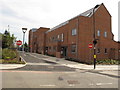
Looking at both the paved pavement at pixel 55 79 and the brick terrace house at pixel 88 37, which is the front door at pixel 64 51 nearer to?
the brick terrace house at pixel 88 37

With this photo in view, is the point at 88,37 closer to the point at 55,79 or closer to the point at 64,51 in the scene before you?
the point at 64,51

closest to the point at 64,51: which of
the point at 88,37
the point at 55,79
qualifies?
the point at 88,37

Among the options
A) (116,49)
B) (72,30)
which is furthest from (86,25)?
(116,49)

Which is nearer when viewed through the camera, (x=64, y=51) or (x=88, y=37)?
(x=88, y=37)

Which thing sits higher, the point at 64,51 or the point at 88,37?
the point at 88,37

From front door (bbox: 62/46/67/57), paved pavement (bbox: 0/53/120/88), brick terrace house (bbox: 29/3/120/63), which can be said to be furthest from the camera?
front door (bbox: 62/46/67/57)

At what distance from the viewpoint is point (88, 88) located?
26.7 feet

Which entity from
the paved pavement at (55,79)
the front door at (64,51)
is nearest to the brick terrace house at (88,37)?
the front door at (64,51)

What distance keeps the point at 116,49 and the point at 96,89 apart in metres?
29.3

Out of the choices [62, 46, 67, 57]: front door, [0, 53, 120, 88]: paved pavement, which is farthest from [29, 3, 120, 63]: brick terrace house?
[0, 53, 120, 88]: paved pavement

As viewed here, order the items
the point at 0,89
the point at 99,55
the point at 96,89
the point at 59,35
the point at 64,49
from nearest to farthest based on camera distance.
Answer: the point at 0,89, the point at 96,89, the point at 99,55, the point at 64,49, the point at 59,35

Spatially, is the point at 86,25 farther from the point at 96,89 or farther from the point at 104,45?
the point at 96,89

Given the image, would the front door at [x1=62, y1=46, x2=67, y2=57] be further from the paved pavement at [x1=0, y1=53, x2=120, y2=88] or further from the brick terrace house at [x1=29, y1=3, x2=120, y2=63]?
the paved pavement at [x1=0, y1=53, x2=120, y2=88]

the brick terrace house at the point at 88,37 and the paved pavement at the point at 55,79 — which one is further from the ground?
the brick terrace house at the point at 88,37
